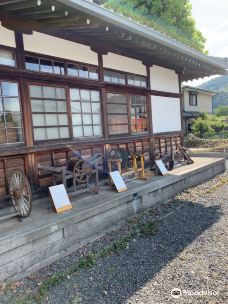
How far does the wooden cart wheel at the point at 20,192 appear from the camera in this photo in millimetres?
4125

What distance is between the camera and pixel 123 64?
7.45 meters

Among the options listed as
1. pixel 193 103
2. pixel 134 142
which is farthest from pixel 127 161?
pixel 193 103

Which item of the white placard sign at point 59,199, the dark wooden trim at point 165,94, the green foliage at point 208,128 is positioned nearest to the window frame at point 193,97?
the green foliage at point 208,128

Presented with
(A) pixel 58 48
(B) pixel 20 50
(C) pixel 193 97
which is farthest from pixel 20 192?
(C) pixel 193 97

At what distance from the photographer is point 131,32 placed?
18.1 ft

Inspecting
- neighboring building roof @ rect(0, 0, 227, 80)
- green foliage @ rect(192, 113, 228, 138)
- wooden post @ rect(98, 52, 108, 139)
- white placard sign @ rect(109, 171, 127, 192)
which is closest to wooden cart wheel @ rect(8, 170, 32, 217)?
white placard sign @ rect(109, 171, 127, 192)

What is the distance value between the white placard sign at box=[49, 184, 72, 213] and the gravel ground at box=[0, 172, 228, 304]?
0.74 meters

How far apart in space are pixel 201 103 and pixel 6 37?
28.2 m

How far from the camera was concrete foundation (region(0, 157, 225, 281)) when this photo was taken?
355cm

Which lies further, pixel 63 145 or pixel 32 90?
pixel 63 145

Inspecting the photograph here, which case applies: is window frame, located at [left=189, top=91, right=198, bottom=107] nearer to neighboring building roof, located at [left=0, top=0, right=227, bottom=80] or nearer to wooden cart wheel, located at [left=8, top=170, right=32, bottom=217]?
neighboring building roof, located at [left=0, top=0, right=227, bottom=80]

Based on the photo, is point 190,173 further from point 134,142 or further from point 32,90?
point 32,90

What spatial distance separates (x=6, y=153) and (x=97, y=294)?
2.80 meters

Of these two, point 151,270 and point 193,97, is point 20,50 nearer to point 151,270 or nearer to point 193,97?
point 151,270
